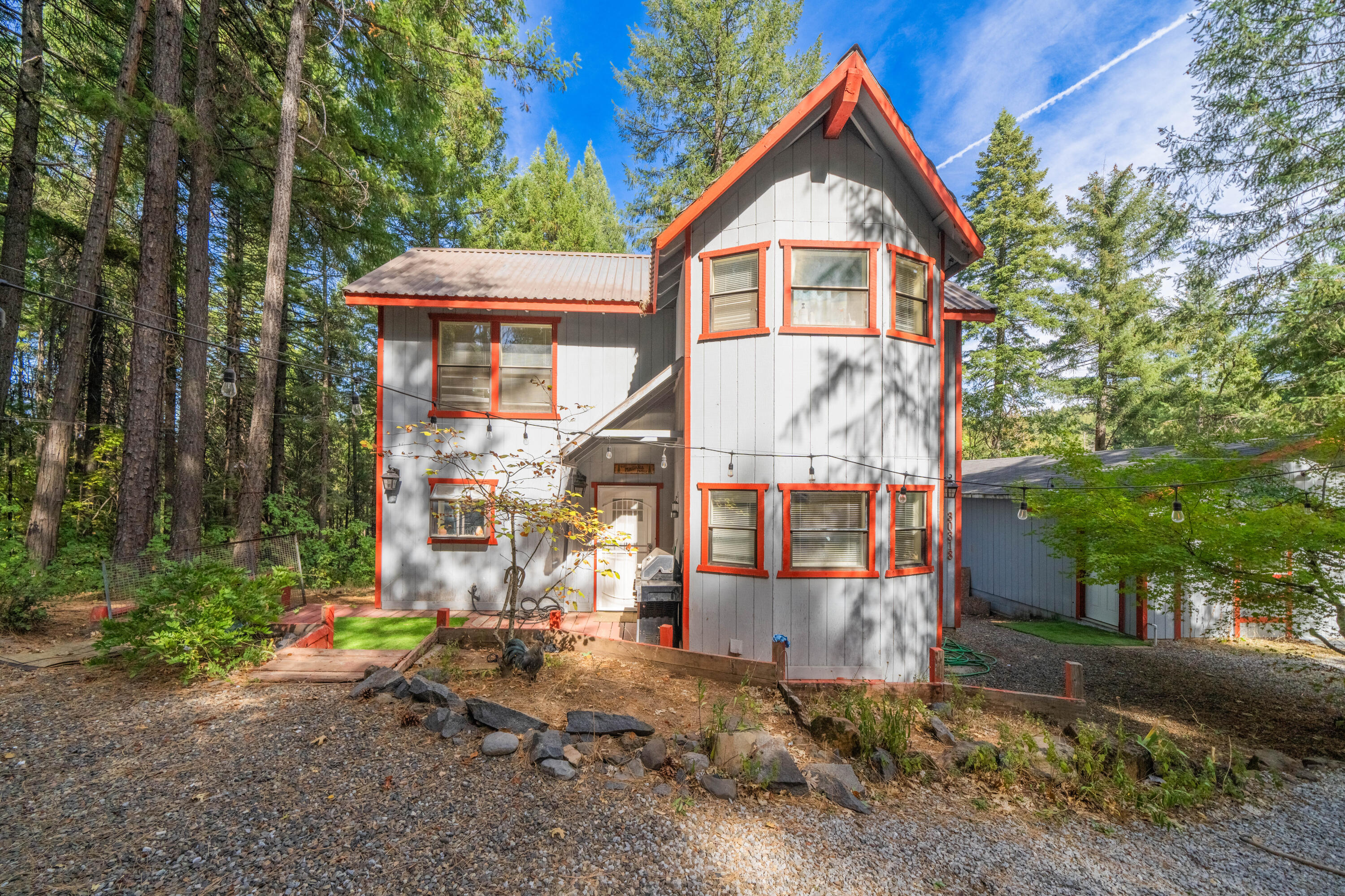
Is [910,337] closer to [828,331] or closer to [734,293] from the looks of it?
[828,331]

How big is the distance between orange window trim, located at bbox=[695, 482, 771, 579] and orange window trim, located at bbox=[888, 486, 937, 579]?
5.54 ft

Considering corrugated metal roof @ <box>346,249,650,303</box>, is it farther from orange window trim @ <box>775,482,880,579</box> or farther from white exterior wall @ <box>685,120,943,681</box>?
orange window trim @ <box>775,482,880,579</box>

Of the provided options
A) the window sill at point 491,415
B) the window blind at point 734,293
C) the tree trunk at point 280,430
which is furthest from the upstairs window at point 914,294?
the tree trunk at point 280,430

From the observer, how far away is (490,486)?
9062 millimetres

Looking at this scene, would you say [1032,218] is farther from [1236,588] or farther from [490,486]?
[490,486]

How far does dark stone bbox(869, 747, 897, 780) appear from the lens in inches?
178

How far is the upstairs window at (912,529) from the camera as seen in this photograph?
22.4 feet

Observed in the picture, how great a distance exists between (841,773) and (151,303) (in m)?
12.3

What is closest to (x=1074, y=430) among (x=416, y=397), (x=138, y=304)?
(x=416, y=397)

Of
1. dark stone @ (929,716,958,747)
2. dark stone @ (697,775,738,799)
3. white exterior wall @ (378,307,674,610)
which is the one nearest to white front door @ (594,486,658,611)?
white exterior wall @ (378,307,674,610)

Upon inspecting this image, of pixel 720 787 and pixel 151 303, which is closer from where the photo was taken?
pixel 720 787

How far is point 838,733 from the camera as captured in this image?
4.94 m

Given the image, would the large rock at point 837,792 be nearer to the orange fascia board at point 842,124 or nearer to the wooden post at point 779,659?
the wooden post at point 779,659

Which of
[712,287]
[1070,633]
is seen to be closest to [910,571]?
[712,287]
